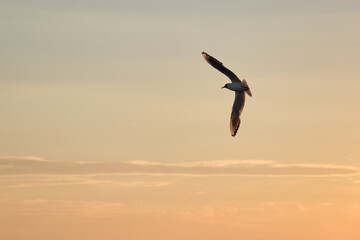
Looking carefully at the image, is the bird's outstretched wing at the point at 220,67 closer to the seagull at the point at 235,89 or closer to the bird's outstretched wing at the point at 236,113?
the seagull at the point at 235,89

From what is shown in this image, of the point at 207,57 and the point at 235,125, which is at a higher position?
the point at 207,57

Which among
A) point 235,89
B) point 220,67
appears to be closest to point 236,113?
point 235,89

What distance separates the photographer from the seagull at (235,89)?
15150cm

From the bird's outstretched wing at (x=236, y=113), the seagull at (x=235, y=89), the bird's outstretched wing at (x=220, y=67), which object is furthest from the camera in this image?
the bird's outstretched wing at (x=236, y=113)

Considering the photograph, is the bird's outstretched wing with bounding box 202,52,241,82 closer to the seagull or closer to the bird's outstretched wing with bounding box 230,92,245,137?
the seagull

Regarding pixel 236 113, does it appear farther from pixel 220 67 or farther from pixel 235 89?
pixel 220 67

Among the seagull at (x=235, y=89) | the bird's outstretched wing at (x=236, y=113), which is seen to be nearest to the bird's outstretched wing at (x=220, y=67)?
the seagull at (x=235, y=89)

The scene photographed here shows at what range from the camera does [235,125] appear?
6073 inches

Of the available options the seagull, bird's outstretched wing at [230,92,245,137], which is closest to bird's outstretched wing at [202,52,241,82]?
the seagull

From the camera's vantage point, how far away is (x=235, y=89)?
15312 centimetres

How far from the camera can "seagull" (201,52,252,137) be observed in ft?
497

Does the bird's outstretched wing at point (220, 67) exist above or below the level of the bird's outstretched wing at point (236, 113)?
above

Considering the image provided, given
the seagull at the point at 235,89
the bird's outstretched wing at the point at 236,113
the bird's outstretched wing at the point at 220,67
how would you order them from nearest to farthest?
the bird's outstretched wing at the point at 220,67, the seagull at the point at 235,89, the bird's outstretched wing at the point at 236,113

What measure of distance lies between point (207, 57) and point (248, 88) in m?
8.43
